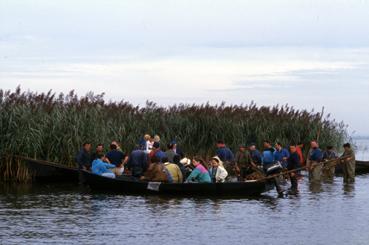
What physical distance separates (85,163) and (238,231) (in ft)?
34.6

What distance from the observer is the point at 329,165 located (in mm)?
34188

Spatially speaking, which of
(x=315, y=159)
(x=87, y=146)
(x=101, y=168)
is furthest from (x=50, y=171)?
(x=315, y=159)

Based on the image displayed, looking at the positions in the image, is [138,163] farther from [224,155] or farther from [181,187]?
[224,155]

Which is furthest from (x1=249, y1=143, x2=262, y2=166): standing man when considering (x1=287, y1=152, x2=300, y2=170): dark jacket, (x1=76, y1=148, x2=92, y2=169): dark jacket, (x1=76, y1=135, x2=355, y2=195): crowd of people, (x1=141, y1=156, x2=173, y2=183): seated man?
(x1=76, y1=148, x2=92, y2=169): dark jacket

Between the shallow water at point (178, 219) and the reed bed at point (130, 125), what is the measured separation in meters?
2.68

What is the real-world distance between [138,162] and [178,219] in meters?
6.95

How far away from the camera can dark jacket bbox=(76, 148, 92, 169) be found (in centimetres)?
2773

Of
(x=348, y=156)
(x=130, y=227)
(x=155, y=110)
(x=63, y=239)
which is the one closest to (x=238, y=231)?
(x=130, y=227)

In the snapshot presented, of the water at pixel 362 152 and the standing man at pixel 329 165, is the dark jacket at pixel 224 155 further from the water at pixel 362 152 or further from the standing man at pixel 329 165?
the water at pixel 362 152

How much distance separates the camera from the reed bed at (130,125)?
97.3 ft

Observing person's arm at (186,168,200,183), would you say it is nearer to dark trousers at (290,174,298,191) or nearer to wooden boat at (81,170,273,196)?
wooden boat at (81,170,273,196)

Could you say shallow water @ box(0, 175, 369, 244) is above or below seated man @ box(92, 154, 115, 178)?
below

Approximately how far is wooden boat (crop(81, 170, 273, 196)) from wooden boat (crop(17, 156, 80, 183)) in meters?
3.04

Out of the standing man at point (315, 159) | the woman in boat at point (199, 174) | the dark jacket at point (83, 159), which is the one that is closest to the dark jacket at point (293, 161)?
the standing man at point (315, 159)
